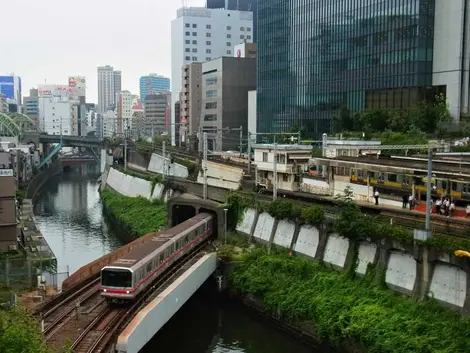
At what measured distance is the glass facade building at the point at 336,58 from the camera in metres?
64.9

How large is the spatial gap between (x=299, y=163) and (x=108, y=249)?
61.6 ft

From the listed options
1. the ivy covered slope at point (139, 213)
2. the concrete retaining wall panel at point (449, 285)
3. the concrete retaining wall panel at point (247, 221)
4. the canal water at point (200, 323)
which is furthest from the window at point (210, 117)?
the concrete retaining wall panel at point (449, 285)

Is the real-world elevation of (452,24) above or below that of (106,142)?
above

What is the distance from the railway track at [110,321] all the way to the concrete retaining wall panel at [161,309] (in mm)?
789

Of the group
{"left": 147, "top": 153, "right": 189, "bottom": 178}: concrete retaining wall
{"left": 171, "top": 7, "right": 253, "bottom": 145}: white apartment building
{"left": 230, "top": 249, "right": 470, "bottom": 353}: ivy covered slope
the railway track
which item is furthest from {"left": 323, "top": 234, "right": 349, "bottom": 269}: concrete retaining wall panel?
{"left": 171, "top": 7, "right": 253, "bottom": 145}: white apartment building

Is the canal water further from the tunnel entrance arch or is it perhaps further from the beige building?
the beige building

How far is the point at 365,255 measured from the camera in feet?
98.7

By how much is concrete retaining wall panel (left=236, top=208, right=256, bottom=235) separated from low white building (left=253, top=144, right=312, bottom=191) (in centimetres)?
499

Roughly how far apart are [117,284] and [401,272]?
536 inches

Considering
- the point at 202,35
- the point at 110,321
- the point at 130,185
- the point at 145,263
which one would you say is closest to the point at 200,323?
the point at 145,263

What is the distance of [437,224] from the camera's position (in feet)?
91.2

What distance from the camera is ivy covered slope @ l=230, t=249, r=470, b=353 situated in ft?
75.5

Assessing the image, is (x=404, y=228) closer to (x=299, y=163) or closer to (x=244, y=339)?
(x=244, y=339)

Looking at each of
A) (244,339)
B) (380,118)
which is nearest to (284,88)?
(380,118)
